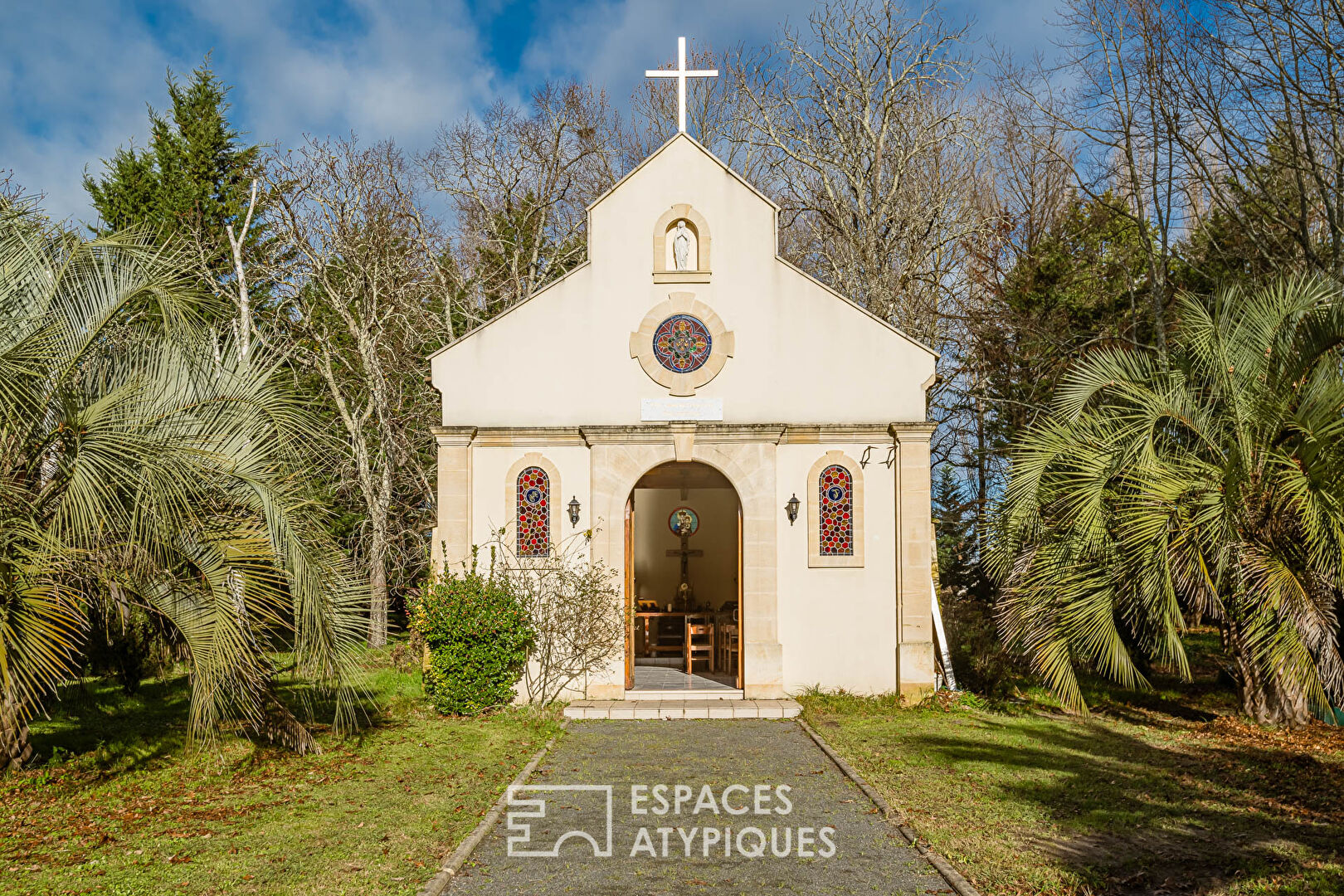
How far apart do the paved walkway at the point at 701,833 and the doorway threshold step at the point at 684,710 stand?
67.6 inches

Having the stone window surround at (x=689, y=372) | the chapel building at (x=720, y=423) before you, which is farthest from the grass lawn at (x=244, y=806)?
the stone window surround at (x=689, y=372)

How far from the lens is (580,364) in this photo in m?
14.4

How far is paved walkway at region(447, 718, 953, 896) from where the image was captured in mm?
6637

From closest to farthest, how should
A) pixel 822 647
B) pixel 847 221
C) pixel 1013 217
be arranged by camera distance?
pixel 822 647, pixel 847 221, pixel 1013 217

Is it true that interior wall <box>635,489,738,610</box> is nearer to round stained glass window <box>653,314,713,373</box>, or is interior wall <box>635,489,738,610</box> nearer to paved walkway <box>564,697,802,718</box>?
round stained glass window <box>653,314,713,373</box>

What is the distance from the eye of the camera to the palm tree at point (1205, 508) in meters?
11.0

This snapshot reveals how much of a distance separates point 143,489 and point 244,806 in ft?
8.99

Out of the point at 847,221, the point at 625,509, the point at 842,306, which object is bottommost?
the point at 625,509

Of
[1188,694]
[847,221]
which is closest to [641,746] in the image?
[1188,694]

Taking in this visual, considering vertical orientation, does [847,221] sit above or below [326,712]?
above

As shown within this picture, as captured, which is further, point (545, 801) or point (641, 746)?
point (641, 746)

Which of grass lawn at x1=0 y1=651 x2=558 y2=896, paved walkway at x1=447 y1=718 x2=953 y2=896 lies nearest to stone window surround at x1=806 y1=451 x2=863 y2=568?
paved walkway at x1=447 y1=718 x2=953 y2=896

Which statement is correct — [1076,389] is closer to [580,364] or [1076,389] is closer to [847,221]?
[580,364]

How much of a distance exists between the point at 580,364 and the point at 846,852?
8.53m
